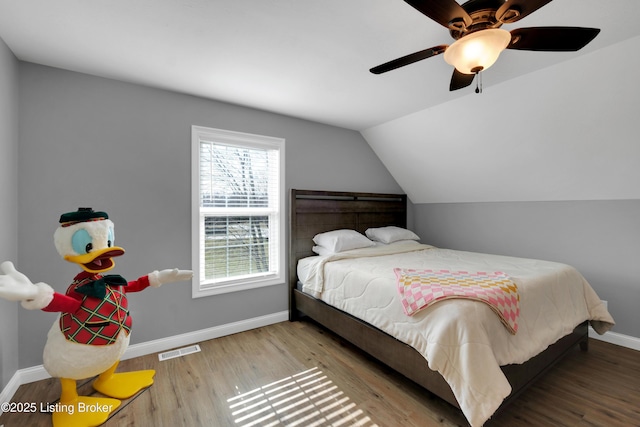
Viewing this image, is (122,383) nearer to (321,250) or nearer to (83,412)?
(83,412)

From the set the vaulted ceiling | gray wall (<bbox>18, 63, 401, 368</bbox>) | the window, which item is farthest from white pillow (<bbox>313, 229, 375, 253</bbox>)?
the vaulted ceiling

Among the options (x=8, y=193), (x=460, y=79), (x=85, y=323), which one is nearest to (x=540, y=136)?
(x=460, y=79)

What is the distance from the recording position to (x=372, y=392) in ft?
6.41

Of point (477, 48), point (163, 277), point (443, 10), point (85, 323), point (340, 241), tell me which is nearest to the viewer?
point (443, 10)

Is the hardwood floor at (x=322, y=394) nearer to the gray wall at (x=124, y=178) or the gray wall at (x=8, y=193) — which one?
the gray wall at (x=8, y=193)

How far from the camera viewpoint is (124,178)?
237 centimetres

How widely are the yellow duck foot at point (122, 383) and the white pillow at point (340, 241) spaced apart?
75.0 inches

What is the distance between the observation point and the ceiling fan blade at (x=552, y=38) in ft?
4.23

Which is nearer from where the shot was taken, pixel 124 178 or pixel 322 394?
pixel 322 394

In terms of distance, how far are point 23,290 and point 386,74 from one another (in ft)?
8.60

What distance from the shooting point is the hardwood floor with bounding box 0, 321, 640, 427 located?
1700mm

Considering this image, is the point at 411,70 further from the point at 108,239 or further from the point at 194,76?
the point at 108,239

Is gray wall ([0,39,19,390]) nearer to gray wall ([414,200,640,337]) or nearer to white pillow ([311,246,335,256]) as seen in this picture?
white pillow ([311,246,335,256])

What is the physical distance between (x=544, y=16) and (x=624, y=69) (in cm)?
91
